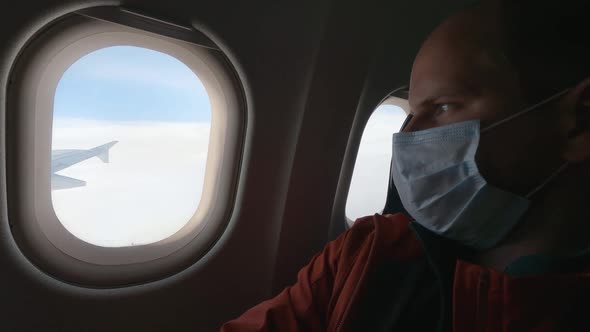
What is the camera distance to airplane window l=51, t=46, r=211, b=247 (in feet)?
4.14

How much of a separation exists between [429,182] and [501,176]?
0.19m

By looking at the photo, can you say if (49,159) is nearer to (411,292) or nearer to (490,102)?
(411,292)

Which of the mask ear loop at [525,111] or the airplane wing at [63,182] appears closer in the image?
the mask ear loop at [525,111]

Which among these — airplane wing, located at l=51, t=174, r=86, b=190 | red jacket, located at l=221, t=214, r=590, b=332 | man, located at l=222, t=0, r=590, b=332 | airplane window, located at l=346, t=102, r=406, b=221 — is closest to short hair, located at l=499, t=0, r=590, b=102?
man, located at l=222, t=0, r=590, b=332

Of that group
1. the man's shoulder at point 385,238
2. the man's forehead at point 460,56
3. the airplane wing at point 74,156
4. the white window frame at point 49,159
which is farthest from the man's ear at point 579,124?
the airplane wing at point 74,156

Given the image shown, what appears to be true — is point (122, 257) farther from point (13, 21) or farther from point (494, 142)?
point (494, 142)

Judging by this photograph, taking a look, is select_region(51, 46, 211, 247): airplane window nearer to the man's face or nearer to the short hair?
the man's face

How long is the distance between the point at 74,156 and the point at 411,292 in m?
1.29

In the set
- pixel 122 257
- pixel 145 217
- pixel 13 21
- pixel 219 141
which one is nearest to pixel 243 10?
pixel 219 141

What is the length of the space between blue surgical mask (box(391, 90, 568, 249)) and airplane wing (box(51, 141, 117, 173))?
3.57 ft

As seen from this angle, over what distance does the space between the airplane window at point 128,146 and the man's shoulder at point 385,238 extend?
0.72 meters

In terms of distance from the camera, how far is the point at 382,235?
1.11 meters

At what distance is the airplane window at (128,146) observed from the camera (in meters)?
1.26

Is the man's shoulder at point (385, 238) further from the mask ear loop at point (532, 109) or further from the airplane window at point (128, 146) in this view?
the airplane window at point (128, 146)
